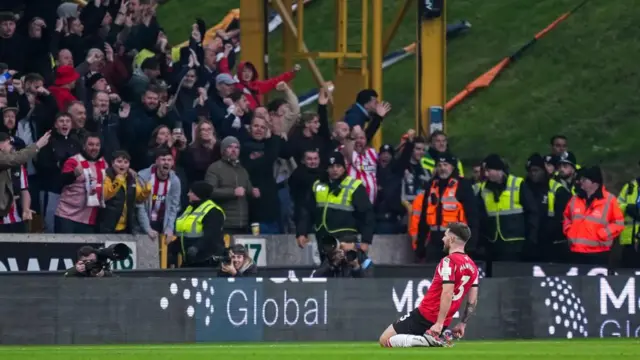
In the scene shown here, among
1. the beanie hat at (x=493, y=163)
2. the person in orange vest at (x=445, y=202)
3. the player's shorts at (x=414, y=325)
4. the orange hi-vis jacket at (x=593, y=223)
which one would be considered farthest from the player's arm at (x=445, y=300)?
the orange hi-vis jacket at (x=593, y=223)

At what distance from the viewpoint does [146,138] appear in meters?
26.9

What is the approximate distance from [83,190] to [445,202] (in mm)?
5844

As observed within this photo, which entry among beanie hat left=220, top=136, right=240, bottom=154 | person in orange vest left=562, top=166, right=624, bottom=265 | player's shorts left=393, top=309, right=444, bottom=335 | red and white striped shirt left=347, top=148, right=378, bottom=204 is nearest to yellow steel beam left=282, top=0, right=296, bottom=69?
red and white striped shirt left=347, top=148, right=378, bottom=204

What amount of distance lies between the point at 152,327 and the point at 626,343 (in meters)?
5.97

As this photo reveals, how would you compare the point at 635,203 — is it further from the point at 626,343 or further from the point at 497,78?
the point at 497,78

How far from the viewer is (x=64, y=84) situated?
26156mm

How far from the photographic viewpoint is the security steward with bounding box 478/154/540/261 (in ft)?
94.6

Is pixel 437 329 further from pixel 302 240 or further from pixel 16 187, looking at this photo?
pixel 302 240

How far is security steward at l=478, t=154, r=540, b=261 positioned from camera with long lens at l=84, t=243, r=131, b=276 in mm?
7224

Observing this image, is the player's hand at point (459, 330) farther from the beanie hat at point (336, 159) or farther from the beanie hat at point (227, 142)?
the beanie hat at point (336, 159)

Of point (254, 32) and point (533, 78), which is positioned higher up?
point (533, 78)

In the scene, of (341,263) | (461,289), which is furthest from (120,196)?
(461,289)

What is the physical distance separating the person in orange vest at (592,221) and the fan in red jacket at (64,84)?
8.19 m

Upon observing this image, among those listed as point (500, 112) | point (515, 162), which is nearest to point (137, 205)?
point (515, 162)
